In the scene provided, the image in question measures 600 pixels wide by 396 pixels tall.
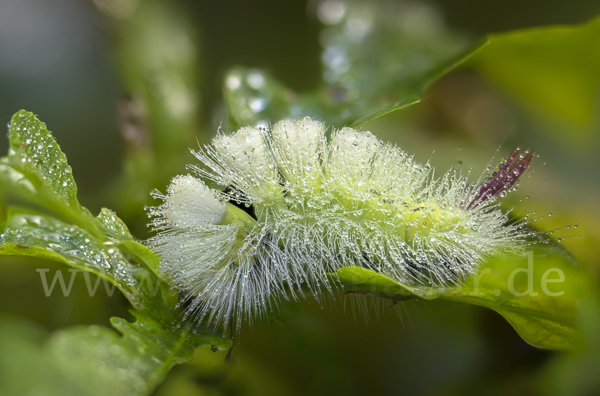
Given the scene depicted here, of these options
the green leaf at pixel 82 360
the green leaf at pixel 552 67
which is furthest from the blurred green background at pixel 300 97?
the green leaf at pixel 82 360

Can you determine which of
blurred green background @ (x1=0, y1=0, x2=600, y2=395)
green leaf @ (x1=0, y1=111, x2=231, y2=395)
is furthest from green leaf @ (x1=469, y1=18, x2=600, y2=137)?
green leaf @ (x1=0, y1=111, x2=231, y2=395)

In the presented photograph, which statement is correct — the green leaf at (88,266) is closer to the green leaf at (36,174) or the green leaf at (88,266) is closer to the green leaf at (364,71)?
the green leaf at (36,174)

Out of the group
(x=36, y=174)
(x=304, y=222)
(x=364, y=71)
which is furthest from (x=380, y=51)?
(x=36, y=174)

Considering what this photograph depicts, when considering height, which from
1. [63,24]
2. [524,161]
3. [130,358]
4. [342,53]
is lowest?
[130,358]

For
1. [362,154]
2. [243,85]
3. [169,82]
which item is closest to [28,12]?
[169,82]

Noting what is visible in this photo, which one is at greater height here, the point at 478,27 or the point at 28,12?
the point at 478,27

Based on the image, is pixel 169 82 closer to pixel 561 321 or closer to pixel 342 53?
pixel 342 53

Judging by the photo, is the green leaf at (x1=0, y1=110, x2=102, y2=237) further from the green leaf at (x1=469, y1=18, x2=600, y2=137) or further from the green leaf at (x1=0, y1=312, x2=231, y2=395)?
the green leaf at (x1=469, y1=18, x2=600, y2=137)

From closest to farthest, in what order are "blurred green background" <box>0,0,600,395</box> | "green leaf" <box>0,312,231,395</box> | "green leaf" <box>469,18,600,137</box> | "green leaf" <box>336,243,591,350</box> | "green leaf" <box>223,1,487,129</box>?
"green leaf" <box>0,312,231,395</box>, "green leaf" <box>336,243,591,350</box>, "blurred green background" <box>0,0,600,395</box>, "green leaf" <box>223,1,487,129</box>, "green leaf" <box>469,18,600,137</box>

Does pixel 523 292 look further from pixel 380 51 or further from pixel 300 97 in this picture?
pixel 380 51
